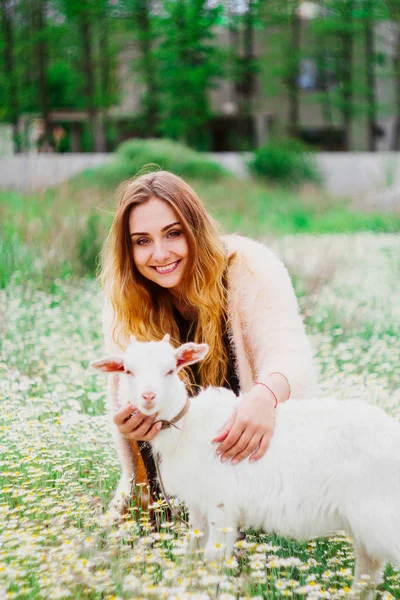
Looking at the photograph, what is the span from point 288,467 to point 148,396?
617 millimetres

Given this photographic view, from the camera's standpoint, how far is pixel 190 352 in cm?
257

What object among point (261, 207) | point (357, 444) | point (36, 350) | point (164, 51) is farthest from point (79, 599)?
point (164, 51)

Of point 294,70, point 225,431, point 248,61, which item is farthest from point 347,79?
point 225,431

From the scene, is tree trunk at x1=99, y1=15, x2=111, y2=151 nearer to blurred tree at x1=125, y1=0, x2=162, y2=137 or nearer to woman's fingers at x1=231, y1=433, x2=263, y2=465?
blurred tree at x1=125, y1=0, x2=162, y2=137

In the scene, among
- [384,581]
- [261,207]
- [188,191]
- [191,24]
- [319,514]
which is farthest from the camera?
[191,24]

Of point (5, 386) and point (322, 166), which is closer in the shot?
point (5, 386)

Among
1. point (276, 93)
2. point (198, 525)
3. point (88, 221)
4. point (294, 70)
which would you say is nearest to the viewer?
point (198, 525)

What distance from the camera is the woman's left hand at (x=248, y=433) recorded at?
2.60 m

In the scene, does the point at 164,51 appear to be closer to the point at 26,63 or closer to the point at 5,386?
the point at 26,63

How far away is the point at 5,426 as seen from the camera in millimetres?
3766

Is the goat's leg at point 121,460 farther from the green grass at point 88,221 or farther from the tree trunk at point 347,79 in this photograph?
the tree trunk at point 347,79

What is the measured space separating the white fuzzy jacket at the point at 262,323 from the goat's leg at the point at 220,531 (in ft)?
2.19

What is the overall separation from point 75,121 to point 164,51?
579 cm

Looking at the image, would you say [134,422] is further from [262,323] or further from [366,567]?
[366,567]
